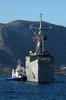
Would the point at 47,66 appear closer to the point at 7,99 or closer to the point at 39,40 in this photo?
the point at 39,40

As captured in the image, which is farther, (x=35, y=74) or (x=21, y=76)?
(x=21, y=76)

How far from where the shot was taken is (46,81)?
9312cm

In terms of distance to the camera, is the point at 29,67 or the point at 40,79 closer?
the point at 40,79

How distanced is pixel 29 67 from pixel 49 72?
960 cm

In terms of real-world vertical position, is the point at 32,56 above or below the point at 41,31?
below

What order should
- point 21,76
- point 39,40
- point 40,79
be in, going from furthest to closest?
point 21,76 < point 39,40 < point 40,79

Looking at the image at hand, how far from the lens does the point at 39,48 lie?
10856 cm

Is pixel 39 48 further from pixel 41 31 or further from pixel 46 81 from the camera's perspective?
pixel 46 81

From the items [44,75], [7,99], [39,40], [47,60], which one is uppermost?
[39,40]

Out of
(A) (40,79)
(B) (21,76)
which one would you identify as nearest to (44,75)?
(A) (40,79)

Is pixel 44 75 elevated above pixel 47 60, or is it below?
below

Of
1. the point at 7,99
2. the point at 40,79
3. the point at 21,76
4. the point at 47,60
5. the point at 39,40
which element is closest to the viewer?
the point at 7,99

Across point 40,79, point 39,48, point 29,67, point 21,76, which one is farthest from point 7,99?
point 21,76

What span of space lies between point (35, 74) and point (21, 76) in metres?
29.7
